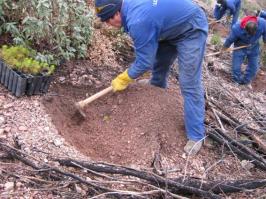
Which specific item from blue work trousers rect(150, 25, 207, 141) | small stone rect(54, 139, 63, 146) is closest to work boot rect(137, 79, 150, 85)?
blue work trousers rect(150, 25, 207, 141)

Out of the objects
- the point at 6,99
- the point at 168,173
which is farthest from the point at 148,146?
the point at 6,99

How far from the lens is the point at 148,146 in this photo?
13.7 feet

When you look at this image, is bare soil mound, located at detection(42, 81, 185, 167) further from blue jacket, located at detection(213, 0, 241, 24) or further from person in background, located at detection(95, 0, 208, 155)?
blue jacket, located at detection(213, 0, 241, 24)

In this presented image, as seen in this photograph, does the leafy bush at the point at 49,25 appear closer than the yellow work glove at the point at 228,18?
Yes

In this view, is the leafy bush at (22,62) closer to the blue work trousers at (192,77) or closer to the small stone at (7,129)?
the small stone at (7,129)

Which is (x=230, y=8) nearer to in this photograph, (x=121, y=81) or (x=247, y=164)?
(x=247, y=164)

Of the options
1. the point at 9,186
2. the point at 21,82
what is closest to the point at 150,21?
the point at 21,82

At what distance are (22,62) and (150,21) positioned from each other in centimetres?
156

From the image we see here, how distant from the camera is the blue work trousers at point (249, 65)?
24.6 feet

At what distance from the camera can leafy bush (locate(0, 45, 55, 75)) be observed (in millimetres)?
4391

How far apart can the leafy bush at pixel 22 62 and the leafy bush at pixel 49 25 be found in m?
0.17

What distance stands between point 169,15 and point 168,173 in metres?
1.49

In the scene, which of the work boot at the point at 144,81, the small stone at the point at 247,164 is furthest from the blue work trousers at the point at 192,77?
the work boot at the point at 144,81

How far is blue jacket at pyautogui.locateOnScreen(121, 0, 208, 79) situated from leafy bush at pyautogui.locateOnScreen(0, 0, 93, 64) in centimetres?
128
